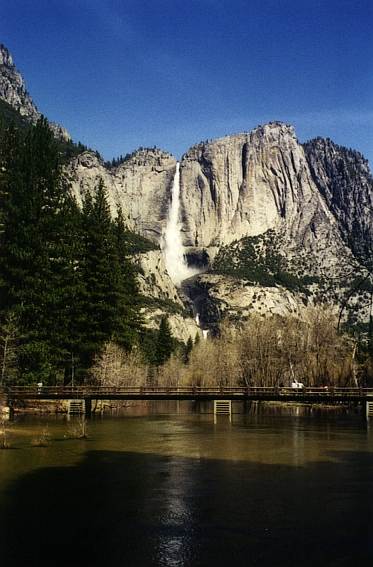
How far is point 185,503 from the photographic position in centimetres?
1744

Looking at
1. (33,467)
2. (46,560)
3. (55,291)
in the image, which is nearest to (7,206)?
(55,291)

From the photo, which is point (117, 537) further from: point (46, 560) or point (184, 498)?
point (184, 498)

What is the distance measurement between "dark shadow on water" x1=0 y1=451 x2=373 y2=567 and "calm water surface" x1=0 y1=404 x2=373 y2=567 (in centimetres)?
3

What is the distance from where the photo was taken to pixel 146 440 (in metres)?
33.4

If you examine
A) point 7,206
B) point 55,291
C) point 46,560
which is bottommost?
point 46,560

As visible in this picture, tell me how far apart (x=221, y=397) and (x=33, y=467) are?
91.4ft

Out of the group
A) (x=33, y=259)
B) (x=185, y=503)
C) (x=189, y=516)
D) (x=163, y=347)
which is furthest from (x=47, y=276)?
(x=163, y=347)

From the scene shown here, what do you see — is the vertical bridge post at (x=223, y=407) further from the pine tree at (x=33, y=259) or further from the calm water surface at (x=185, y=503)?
the calm water surface at (x=185, y=503)

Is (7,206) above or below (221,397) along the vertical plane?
above

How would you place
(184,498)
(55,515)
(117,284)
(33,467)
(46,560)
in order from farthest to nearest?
(117,284), (33,467), (184,498), (55,515), (46,560)

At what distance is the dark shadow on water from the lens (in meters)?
12.6

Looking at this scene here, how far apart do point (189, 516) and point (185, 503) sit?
162 cm

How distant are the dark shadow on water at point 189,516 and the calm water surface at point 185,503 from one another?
31 mm

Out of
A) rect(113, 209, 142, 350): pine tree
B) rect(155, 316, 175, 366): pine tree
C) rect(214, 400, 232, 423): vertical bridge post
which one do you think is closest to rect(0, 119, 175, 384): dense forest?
rect(113, 209, 142, 350): pine tree
